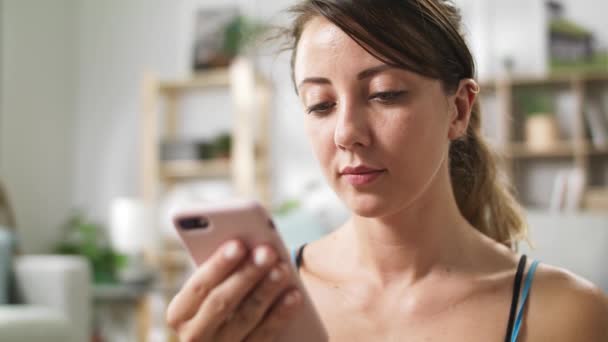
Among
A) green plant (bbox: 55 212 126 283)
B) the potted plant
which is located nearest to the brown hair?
green plant (bbox: 55 212 126 283)

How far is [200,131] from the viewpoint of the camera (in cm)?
483

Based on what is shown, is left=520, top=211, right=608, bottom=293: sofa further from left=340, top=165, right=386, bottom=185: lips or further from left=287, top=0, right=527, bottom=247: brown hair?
left=340, top=165, right=386, bottom=185: lips

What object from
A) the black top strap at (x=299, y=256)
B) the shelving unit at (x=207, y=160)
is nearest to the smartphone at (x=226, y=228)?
the black top strap at (x=299, y=256)

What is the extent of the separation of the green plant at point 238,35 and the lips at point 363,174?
12.5 feet

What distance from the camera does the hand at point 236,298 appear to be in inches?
24.6

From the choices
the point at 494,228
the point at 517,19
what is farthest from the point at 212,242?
the point at 517,19

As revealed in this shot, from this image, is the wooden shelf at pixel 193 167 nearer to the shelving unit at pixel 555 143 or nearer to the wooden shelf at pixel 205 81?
the wooden shelf at pixel 205 81

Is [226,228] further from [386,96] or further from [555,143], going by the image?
[555,143]

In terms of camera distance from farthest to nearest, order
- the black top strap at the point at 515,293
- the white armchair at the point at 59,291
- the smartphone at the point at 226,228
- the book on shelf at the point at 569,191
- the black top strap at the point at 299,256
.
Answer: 1. the book on shelf at the point at 569,191
2. the white armchair at the point at 59,291
3. the black top strap at the point at 299,256
4. the black top strap at the point at 515,293
5. the smartphone at the point at 226,228

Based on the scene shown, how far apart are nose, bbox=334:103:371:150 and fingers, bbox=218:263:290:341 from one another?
0.68ft

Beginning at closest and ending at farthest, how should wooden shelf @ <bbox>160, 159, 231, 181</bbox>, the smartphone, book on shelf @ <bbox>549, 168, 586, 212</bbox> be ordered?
the smartphone < book on shelf @ <bbox>549, 168, 586, 212</bbox> < wooden shelf @ <bbox>160, 159, 231, 181</bbox>

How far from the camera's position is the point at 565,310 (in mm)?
884

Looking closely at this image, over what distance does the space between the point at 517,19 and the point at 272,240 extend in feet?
14.2

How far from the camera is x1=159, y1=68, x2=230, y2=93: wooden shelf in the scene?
441 centimetres
